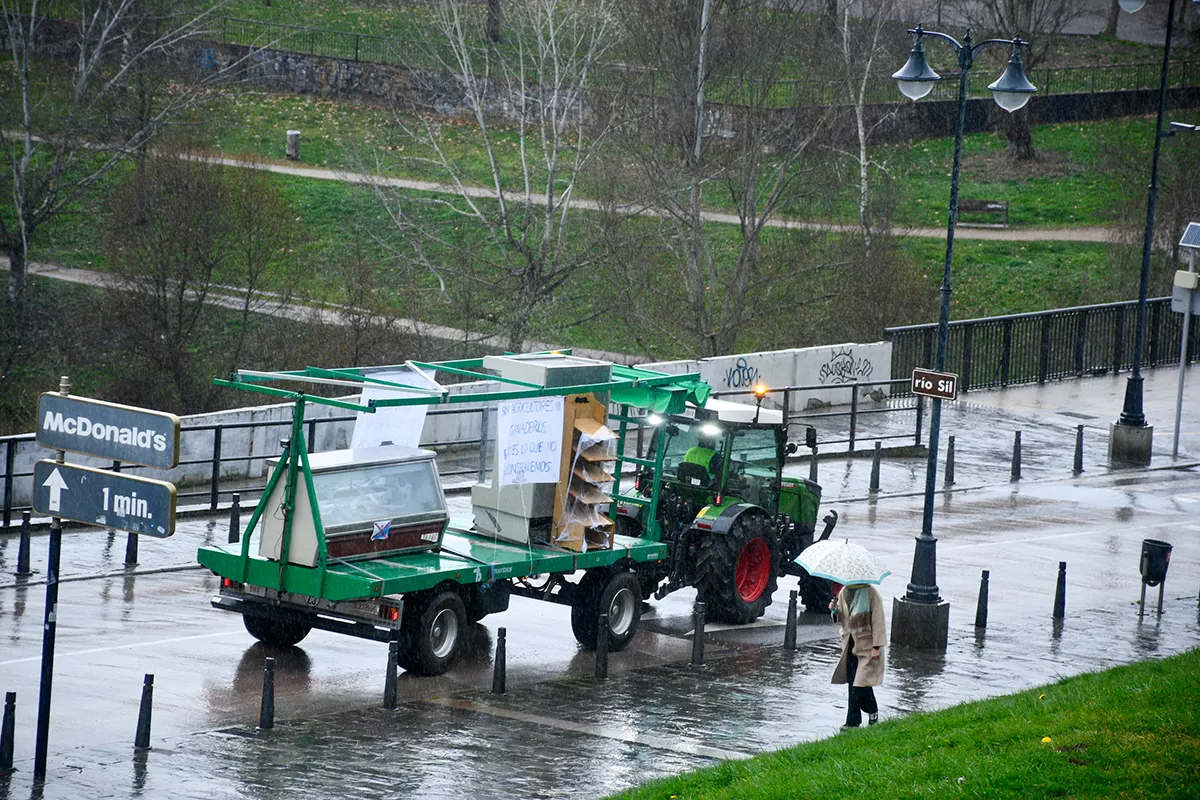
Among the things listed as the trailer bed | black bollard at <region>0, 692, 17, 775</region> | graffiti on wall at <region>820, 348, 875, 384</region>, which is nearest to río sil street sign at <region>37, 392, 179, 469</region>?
black bollard at <region>0, 692, 17, 775</region>

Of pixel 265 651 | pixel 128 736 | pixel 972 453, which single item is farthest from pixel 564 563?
pixel 972 453

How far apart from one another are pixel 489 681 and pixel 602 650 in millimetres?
1142

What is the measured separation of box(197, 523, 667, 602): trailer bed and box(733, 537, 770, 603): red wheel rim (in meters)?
2.02

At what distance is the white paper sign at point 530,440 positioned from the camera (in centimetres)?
1466

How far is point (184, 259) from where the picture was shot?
34906 mm

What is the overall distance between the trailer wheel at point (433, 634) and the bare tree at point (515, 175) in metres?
19.8

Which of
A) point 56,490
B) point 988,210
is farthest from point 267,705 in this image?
point 988,210

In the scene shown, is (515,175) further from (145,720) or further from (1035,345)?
(145,720)

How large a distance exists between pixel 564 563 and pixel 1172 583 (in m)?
10.2

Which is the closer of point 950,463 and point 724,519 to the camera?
point 724,519

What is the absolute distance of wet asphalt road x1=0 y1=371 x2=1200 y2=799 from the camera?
38.2 feet

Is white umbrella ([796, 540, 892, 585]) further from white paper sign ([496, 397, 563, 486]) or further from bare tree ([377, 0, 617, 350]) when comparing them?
bare tree ([377, 0, 617, 350])

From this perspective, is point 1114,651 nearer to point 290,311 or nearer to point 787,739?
point 787,739

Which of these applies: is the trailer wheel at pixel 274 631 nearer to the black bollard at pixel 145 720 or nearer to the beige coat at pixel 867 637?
the black bollard at pixel 145 720
